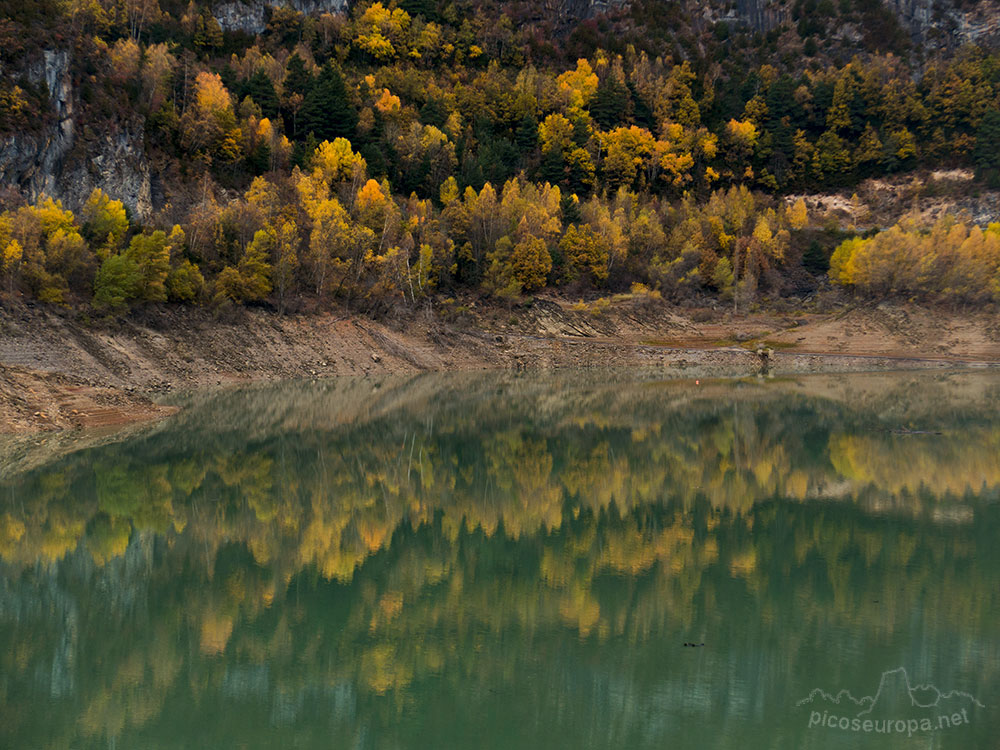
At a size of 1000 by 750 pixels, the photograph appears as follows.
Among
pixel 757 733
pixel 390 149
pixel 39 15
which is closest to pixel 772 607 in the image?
pixel 757 733

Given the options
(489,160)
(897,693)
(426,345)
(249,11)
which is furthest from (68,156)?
(897,693)

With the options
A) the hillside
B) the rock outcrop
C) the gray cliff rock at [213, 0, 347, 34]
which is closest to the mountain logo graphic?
the hillside

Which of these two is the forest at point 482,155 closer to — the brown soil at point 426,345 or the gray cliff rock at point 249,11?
the gray cliff rock at point 249,11

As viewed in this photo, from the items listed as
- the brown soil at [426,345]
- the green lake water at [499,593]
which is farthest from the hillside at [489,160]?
the green lake water at [499,593]

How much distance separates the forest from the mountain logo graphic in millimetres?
57519

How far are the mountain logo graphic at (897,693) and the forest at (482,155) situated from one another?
57.5 m

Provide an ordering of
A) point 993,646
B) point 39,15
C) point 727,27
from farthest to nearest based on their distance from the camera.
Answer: point 727,27, point 39,15, point 993,646

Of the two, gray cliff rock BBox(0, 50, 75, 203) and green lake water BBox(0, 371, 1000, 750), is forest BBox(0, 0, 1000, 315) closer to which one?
gray cliff rock BBox(0, 50, 75, 203)

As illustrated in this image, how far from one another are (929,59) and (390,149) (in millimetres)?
A: 108169

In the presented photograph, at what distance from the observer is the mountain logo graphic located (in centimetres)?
1550

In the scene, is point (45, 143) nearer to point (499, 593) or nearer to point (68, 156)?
point (68, 156)

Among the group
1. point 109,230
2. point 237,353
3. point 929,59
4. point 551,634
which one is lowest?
point 237,353

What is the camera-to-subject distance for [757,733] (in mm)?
14836

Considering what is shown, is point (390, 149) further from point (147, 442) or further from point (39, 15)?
point (147, 442)
